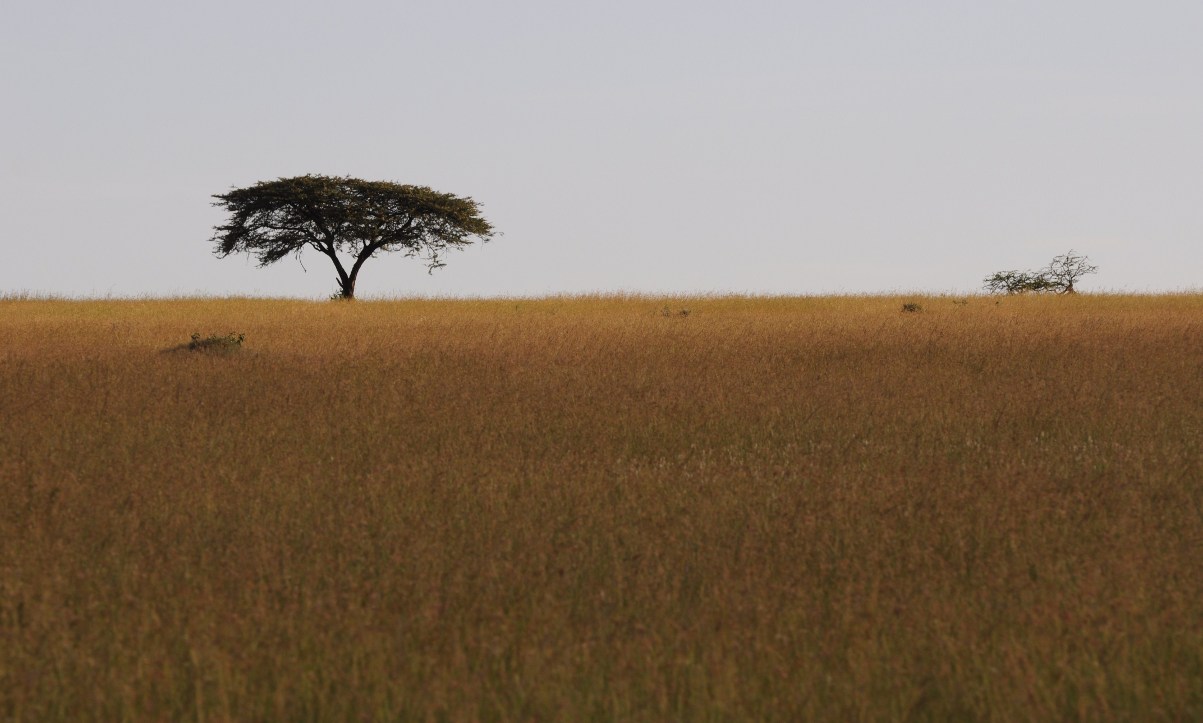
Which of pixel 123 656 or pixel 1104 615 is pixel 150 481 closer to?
pixel 123 656

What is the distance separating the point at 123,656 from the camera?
12.8 ft

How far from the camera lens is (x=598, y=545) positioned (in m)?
5.33

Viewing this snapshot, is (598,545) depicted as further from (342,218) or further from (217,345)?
(342,218)

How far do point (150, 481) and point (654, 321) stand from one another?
45.4ft

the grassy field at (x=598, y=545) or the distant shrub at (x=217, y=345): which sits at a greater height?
the distant shrub at (x=217, y=345)

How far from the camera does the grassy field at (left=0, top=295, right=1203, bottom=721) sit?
373 cm

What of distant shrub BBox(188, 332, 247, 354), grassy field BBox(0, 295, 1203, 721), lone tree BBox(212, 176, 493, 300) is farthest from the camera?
lone tree BBox(212, 176, 493, 300)

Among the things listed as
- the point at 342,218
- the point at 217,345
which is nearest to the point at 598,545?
the point at 217,345

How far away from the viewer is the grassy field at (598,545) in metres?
3.73

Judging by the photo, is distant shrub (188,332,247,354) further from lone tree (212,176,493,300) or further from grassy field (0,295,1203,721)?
lone tree (212,176,493,300)

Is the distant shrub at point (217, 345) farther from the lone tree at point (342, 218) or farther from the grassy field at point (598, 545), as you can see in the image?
the lone tree at point (342, 218)

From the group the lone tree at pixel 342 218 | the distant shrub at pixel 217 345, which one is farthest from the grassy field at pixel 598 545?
the lone tree at pixel 342 218

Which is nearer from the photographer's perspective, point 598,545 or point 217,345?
point 598,545

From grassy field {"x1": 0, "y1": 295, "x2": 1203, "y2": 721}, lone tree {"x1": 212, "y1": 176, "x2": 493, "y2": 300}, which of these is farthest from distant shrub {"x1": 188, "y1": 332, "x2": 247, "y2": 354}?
lone tree {"x1": 212, "y1": 176, "x2": 493, "y2": 300}
